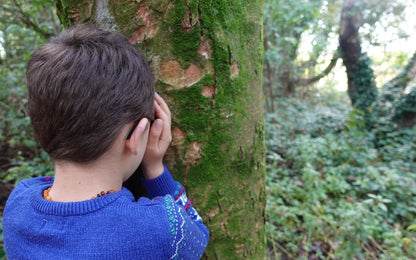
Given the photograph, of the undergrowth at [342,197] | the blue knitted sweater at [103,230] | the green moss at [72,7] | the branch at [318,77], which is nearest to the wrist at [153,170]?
the blue knitted sweater at [103,230]

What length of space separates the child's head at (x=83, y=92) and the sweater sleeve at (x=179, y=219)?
25cm

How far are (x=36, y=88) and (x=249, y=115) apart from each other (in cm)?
76

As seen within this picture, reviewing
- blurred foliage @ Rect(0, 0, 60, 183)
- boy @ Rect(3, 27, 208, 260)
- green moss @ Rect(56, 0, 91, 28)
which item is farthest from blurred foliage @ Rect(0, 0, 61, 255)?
boy @ Rect(3, 27, 208, 260)

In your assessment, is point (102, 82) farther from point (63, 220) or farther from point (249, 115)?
point (249, 115)

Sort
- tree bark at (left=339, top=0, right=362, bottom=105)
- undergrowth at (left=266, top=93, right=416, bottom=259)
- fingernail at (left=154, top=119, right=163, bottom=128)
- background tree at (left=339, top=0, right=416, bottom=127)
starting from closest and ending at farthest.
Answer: fingernail at (left=154, top=119, right=163, bottom=128) → undergrowth at (left=266, top=93, right=416, bottom=259) → background tree at (left=339, top=0, right=416, bottom=127) → tree bark at (left=339, top=0, right=362, bottom=105)

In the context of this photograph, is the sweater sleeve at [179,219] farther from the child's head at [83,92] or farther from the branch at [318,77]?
the branch at [318,77]

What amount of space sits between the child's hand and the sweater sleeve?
33 millimetres

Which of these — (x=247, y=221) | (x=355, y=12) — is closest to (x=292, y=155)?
(x=247, y=221)

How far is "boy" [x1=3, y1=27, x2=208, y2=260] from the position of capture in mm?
716

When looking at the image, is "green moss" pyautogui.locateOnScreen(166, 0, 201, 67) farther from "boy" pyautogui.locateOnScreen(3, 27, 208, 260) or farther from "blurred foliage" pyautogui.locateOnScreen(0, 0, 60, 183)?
"blurred foliage" pyautogui.locateOnScreen(0, 0, 60, 183)

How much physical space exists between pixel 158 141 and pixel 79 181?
28cm

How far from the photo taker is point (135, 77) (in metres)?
0.80

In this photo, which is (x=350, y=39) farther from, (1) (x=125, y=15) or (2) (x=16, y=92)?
(1) (x=125, y=15)

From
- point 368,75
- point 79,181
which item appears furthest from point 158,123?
point 368,75
